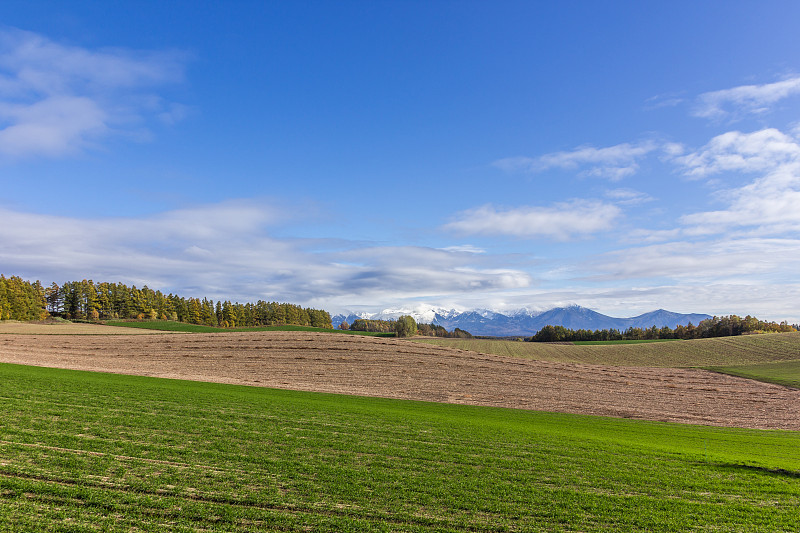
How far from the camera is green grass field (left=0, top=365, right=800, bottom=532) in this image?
29.5 feet

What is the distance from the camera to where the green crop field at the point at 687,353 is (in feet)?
218

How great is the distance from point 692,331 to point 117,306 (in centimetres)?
16909

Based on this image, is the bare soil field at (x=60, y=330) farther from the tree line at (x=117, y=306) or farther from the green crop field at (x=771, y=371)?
the green crop field at (x=771, y=371)

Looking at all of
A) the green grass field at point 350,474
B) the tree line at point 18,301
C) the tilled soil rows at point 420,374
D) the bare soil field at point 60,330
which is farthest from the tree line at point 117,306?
the green grass field at point 350,474

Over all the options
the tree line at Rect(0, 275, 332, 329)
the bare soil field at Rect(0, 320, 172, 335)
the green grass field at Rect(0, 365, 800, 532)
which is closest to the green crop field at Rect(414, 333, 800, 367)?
the green grass field at Rect(0, 365, 800, 532)

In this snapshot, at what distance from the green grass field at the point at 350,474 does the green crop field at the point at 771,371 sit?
1374 inches

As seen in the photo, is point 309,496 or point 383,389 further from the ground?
point 309,496

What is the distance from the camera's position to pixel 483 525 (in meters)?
9.13

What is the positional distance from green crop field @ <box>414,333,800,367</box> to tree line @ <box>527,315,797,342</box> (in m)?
28.4

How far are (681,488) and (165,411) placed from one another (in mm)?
19262

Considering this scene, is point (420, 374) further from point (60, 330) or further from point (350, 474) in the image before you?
point (60, 330)

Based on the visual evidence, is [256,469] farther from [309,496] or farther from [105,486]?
[105,486]

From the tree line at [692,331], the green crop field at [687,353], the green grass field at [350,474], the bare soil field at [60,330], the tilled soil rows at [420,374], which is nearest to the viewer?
the green grass field at [350,474]

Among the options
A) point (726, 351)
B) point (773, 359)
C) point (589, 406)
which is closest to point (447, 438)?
point (589, 406)
